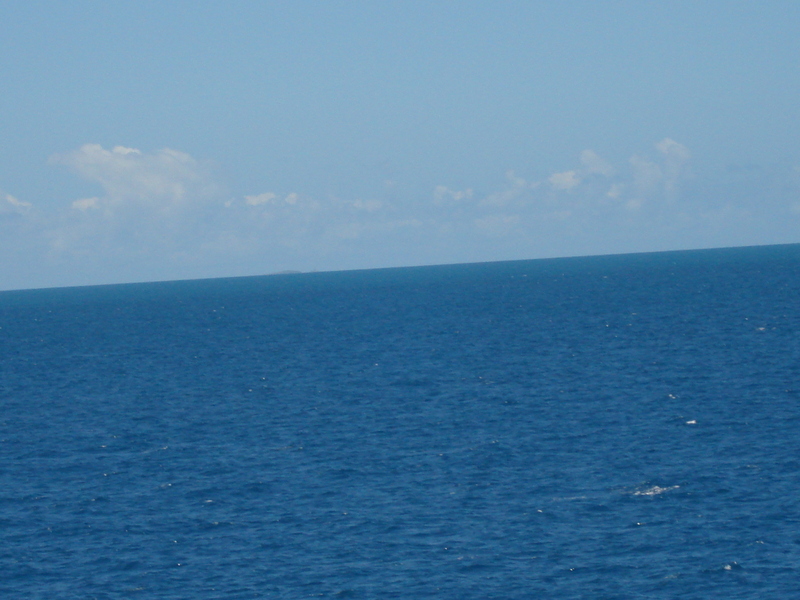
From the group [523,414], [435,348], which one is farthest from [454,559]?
[435,348]

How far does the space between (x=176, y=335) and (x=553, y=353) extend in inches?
2613

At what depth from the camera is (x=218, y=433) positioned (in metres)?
58.6

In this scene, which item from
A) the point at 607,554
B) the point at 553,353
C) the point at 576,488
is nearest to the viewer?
the point at 607,554

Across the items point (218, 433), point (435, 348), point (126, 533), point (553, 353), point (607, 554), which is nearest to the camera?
point (607, 554)

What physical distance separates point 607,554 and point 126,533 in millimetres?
19465

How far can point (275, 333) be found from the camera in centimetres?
13125

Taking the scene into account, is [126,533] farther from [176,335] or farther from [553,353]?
[176,335]

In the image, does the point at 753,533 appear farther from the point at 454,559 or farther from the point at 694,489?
the point at 454,559

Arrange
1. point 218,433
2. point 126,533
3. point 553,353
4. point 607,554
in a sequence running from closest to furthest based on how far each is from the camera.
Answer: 1. point 607,554
2. point 126,533
3. point 218,433
4. point 553,353

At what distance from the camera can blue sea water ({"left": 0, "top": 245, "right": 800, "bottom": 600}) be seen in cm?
3369

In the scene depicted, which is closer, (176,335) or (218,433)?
(218,433)

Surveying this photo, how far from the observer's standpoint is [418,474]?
153 ft

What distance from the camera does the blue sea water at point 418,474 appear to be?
111 ft

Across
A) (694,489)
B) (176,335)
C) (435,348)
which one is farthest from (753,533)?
(176,335)
